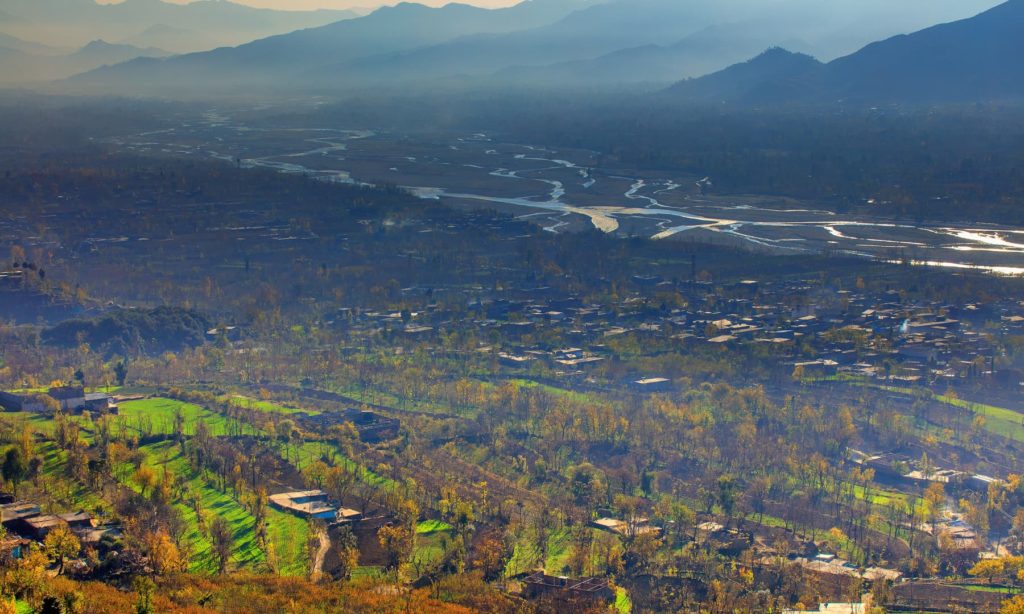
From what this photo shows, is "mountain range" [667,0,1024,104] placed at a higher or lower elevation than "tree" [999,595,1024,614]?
higher

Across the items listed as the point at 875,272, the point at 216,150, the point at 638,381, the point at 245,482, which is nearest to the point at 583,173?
the point at 216,150

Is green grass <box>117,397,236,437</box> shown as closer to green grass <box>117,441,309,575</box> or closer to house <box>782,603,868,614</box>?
green grass <box>117,441,309,575</box>

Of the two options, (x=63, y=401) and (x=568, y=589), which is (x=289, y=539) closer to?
(x=568, y=589)

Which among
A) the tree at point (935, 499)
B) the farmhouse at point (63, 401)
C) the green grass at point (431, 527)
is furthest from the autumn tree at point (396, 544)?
the farmhouse at point (63, 401)

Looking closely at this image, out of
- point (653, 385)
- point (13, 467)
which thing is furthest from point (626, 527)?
point (13, 467)

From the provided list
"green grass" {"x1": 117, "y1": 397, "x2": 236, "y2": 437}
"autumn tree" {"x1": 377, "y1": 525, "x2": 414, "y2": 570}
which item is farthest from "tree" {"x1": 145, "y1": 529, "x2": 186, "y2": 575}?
"green grass" {"x1": 117, "y1": 397, "x2": 236, "y2": 437}

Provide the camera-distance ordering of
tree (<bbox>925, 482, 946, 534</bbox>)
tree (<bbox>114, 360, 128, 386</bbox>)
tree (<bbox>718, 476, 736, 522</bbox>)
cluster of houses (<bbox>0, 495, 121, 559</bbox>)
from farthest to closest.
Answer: tree (<bbox>114, 360, 128, 386</bbox>) → tree (<bbox>718, 476, 736, 522</bbox>) → tree (<bbox>925, 482, 946, 534</bbox>) → cluster of houses (<bbox>0, 495, 121, 559</bbox>)

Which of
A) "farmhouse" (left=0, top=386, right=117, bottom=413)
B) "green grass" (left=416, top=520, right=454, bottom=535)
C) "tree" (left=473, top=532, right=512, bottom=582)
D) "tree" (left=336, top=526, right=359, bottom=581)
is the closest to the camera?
"tree" (left=336, top=526, right=359, bottom=581)
